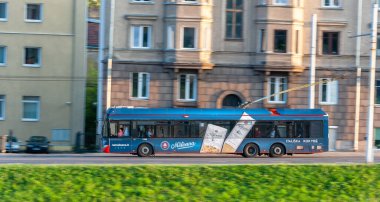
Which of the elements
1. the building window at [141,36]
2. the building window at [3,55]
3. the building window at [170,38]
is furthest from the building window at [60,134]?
the building window at [170,38]

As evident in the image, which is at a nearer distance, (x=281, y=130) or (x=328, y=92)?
(x=281, y=130)

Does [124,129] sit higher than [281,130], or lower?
lower

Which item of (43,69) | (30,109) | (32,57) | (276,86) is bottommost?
(30,109)

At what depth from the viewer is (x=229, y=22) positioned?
4856cm

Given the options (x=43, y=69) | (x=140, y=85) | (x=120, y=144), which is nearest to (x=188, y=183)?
(x=120, y=144)

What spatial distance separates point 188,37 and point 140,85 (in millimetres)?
3836

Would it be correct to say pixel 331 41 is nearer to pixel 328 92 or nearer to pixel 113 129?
pixel 328 92

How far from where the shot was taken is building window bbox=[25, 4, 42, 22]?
5075 cm

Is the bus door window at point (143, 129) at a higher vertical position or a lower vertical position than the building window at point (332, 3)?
lower

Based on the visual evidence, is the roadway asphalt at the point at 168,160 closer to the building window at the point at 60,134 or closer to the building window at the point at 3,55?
the building window at the point at 60,134

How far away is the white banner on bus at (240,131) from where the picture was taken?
1613 inches

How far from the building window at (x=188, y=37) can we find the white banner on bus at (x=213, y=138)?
8.18m

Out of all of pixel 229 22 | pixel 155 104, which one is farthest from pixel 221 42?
pixel 155 104

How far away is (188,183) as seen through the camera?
22594 millimetres
